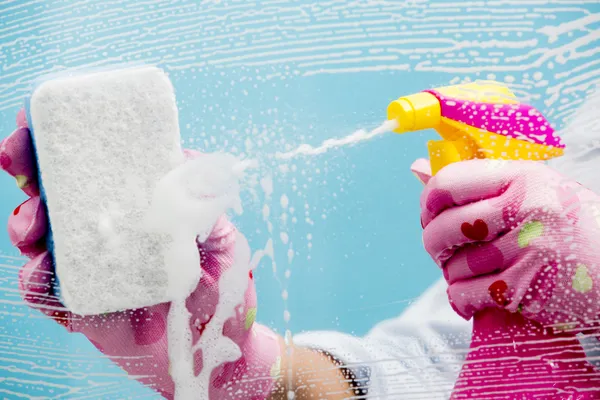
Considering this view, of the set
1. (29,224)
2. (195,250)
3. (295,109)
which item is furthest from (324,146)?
(29,224)

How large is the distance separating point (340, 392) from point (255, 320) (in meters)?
0.10

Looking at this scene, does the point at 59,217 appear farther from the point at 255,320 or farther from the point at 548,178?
the point at 548,178

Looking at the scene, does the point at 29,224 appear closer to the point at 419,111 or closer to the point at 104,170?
the point at 104,170

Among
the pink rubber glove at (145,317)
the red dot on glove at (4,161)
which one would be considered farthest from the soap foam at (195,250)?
the red dot on glove at (4,161)

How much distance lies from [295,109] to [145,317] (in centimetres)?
22

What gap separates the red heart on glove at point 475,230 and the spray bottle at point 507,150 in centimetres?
5

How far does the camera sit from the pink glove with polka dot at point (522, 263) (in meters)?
0.38

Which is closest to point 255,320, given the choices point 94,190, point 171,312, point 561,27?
point 171,312

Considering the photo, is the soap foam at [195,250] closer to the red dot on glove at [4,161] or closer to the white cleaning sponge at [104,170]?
the white cleaning sponge at [104,170]

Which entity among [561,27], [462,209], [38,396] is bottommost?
[38,396]

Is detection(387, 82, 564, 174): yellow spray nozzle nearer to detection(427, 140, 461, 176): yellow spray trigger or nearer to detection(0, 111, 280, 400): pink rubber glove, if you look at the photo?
detection(427, 140, 461, 176): yellow spray trigger

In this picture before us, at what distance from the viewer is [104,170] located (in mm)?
375

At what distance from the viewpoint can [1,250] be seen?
47cm

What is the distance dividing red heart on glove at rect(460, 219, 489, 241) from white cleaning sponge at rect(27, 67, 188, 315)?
0.22 m
